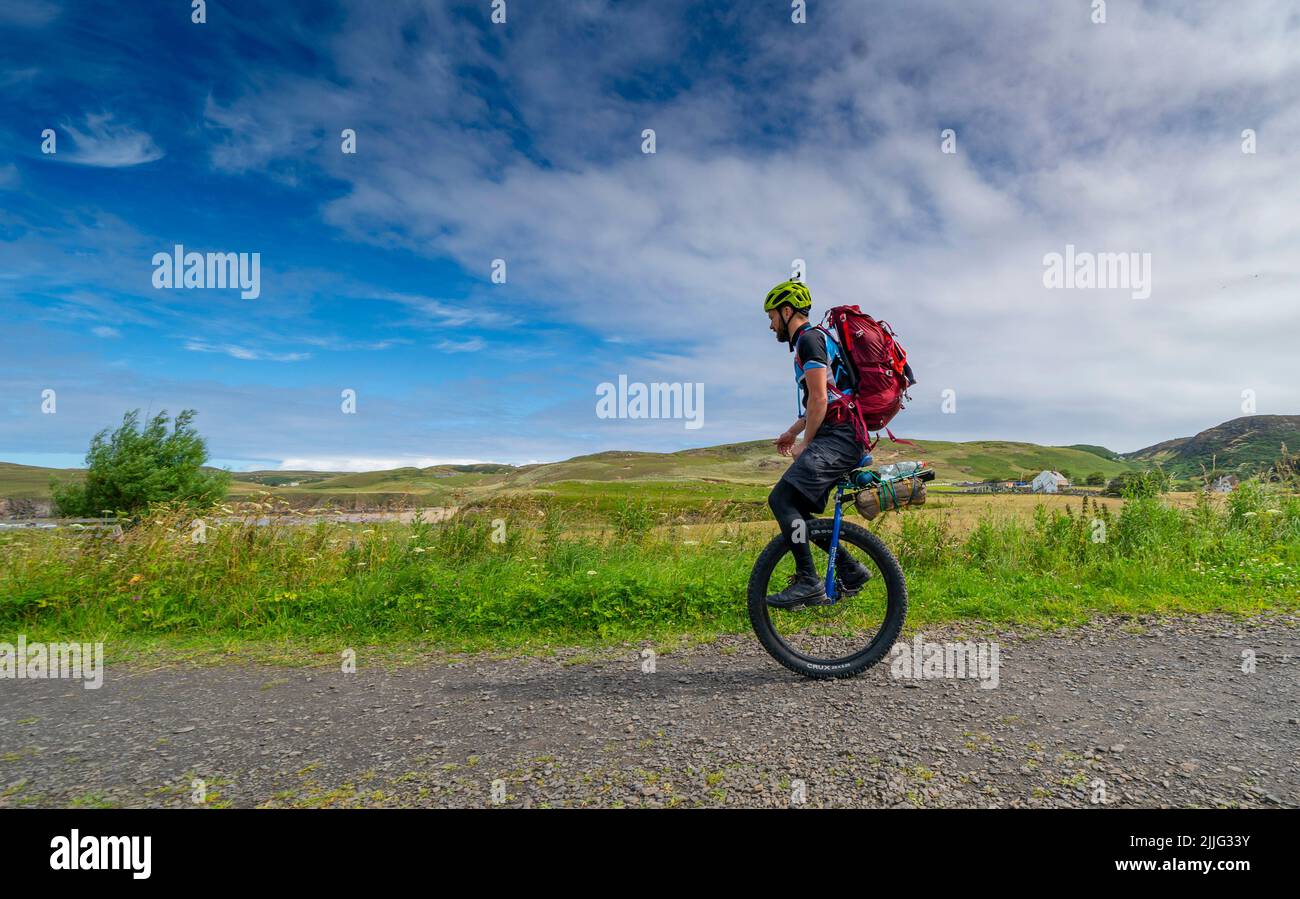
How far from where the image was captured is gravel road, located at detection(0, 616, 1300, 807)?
A: 3.10 meters

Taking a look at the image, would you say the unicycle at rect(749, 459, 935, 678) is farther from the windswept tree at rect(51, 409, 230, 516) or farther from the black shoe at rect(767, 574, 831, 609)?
the windswept tree at rect(51, 409, 230, 516)

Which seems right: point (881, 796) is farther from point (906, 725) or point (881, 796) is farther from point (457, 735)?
point (457, 735)

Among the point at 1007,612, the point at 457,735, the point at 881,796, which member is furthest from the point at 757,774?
the point at 1007,612

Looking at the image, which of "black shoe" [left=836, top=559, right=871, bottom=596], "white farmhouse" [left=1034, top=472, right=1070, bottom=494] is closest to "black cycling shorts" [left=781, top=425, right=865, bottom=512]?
"black shoe" [left=836, top=559, right=871, bottom=596]

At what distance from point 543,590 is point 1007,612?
4978 mm

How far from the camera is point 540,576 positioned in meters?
7.92

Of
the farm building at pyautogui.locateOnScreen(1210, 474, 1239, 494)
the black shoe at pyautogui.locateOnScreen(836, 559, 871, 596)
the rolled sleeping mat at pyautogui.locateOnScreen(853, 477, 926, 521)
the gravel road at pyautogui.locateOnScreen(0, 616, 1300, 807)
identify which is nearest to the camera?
the gravel road at pyautogui.locateOnScreen(0, 616, 1300, 807)

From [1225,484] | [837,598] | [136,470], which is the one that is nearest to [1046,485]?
[1225,484]

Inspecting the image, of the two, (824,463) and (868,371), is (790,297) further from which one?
(824,463)

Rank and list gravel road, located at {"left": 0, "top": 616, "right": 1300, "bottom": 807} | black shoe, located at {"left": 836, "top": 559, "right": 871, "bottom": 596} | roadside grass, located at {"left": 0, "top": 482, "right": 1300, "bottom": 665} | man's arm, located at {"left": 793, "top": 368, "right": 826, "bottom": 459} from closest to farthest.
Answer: gravel road, located at {"left": 0, "top": 616, "right": 1300, "bottom": 807}
man's arm, located at {"left": 793, "top": 368, "right": 826, "bottom": 459}
black shoe, located at {"left": 836, "top": 559, "right": 871, "bottom": 596}
roadside grass, located at {"left": 0, "top": 482, "right": 1300, "bottom": 665}

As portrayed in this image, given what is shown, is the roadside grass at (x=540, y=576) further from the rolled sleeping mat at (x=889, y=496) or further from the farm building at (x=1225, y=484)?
the rolled sleeping mat at (x=889, y=496)

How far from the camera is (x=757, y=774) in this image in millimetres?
3217

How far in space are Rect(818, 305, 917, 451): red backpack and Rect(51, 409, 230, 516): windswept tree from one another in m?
44.5

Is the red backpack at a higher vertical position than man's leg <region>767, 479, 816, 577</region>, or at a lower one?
higher
